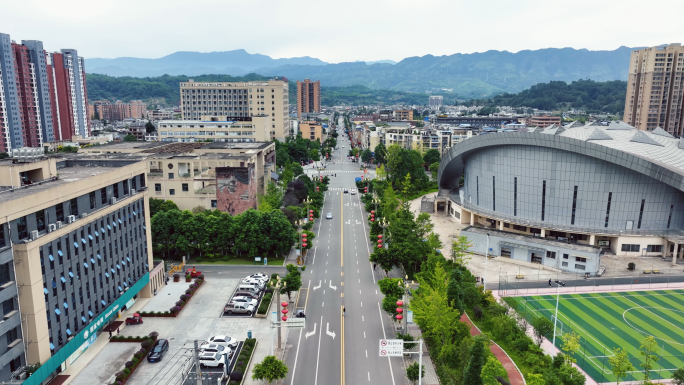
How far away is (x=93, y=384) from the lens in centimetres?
2794

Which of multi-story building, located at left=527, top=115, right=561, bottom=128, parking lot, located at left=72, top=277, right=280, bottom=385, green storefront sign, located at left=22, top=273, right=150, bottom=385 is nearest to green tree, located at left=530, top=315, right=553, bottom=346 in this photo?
parking lot, located at left=72, top=277, right=280, bottom=385

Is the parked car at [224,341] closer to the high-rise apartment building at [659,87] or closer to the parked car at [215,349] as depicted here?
the parked car at [215,349]

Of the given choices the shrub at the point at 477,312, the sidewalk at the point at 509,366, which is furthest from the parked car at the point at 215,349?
the shrub at the point at 477,312

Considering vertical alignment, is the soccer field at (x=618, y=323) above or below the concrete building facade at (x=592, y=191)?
below

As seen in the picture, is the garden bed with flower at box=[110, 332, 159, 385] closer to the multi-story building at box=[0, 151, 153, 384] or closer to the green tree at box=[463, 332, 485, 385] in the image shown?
the multi-story building at box=[0, 151, 153, 384]

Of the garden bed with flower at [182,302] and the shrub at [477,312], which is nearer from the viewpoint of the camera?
the shrub at [477,312]

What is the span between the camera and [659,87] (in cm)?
12381

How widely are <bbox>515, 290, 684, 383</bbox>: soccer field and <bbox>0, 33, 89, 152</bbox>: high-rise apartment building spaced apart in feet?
391

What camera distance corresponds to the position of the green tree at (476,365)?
2323 centimetres

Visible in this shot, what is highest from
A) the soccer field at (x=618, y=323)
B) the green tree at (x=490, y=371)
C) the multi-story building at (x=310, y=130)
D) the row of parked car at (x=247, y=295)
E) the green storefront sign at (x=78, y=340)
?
the multi-story building at (x=310, y=130)

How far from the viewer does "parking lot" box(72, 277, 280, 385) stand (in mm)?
29406

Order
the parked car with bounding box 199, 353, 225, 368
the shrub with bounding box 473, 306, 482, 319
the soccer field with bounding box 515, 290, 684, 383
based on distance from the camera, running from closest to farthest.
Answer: the parked car with bounding box 199, 353, 225, 368 < the soccer field with bounding box 515, 290, 684, 383 < the shrub with bounding box 473, 306, 482, 319

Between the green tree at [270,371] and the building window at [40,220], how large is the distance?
15534 mm

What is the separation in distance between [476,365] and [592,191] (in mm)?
40293
